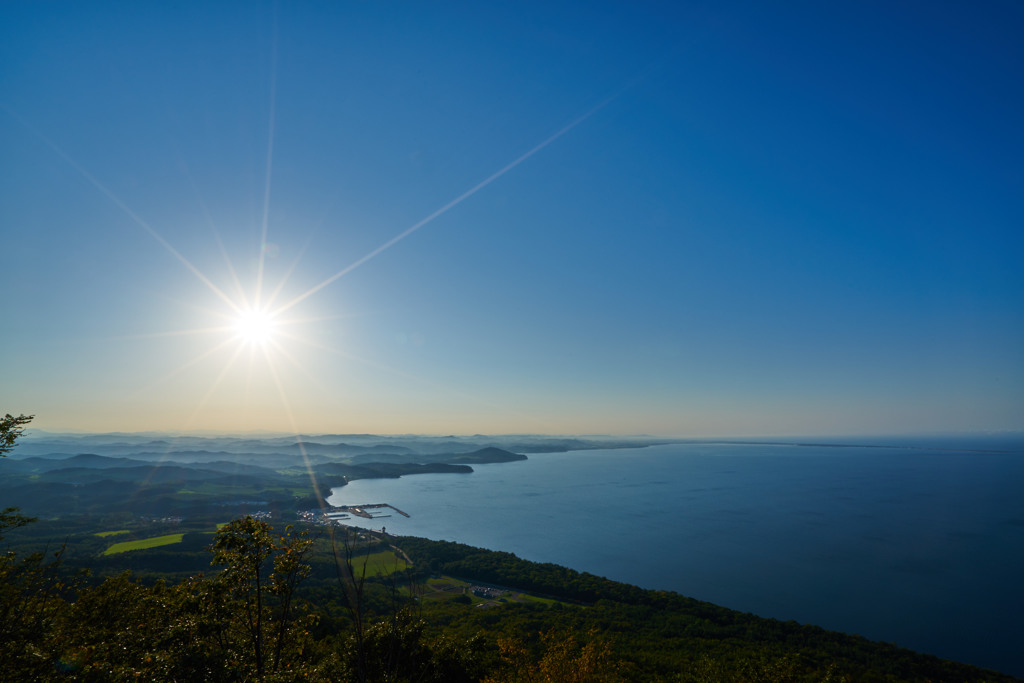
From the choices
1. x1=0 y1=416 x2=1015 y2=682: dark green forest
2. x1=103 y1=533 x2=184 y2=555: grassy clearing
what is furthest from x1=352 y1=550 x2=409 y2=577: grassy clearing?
x1=103 y1=533 x2=184 y2=555: grassy clearing

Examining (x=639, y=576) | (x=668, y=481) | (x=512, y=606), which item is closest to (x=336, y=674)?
(x=512, y=606)

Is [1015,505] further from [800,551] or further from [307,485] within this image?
[307,485]

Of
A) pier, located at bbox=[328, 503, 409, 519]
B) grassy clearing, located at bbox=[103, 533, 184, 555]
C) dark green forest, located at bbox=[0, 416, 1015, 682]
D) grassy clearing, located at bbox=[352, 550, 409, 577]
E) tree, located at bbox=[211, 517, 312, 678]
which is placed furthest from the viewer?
pier, located at bbox=[328, 503, 409, 519]

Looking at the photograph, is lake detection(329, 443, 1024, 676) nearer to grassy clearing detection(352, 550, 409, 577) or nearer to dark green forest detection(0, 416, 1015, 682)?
dark green forest detection(0, 416, 1015, 682)

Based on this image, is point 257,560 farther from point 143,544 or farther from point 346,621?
point 143,544

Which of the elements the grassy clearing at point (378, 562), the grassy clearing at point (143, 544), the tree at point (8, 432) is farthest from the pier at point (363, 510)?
the tree at point (8, 432)

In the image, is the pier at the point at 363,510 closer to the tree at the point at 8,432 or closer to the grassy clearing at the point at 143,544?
the grassy clearing at the point at 143,544
